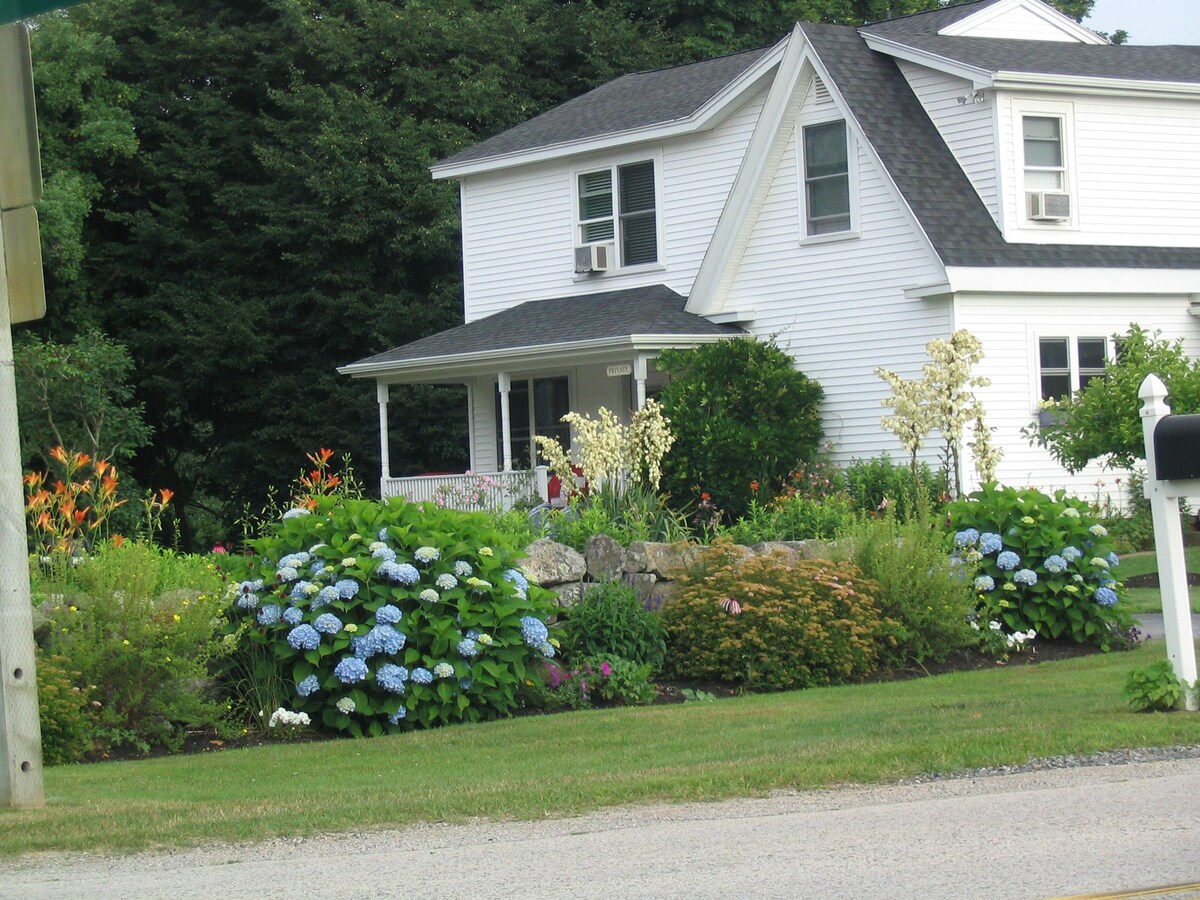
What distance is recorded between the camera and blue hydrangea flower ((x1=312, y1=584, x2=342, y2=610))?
11.4 m

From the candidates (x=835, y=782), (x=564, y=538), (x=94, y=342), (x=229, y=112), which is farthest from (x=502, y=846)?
(x=229, y=112)

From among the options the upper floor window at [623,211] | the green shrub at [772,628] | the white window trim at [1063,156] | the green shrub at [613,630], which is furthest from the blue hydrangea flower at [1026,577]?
the upper floor window at [623,211]

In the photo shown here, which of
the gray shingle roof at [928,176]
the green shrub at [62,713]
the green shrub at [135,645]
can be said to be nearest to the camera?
the green shrub at [62,713]

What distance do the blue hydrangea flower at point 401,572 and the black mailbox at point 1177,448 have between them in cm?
521

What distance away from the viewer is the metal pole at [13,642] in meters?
8.07

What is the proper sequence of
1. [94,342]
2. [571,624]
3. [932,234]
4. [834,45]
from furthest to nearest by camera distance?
[94,342], [834,45], [932,234], [571,624]

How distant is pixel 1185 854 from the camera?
6.22 metres

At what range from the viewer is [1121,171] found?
23.4m

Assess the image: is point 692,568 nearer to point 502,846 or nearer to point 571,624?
point 571,624

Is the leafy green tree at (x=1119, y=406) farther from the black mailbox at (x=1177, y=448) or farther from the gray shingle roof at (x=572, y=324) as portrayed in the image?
the black mailbox at (x=1177, y=448)

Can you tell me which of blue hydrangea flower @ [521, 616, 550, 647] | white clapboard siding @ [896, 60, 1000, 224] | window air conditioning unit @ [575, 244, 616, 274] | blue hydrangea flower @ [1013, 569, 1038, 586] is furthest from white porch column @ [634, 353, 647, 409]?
blue hydrangea flower @ [521, 616, 550, 647]

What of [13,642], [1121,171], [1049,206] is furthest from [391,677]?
[1121,171]

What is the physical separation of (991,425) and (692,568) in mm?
9262

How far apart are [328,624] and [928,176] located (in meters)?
13.6
